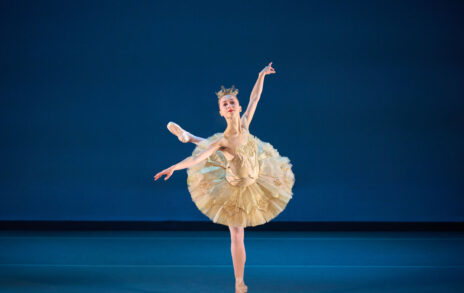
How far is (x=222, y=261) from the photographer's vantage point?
12.2 feet

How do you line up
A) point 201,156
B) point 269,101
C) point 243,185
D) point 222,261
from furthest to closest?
1. point 269,101
2. point 222,261
3. point 243,185
4. point 201,156

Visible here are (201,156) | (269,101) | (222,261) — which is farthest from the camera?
(269,101)

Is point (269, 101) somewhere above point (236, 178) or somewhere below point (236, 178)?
above

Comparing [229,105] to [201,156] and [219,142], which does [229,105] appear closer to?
[219,142]

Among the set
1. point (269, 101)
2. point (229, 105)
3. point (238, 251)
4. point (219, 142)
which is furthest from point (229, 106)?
point (269, 101)

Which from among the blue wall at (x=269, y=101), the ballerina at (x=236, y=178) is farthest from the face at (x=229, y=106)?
the blue wall at (x=269, y=101)

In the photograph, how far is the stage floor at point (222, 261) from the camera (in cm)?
304

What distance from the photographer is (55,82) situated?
4.92m

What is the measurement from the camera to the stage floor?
3.04 meters

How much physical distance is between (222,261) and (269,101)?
1745 millimetres

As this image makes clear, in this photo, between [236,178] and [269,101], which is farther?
[269,101]

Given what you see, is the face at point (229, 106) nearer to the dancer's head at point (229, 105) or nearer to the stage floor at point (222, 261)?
the dancer's head at point (229, 105)

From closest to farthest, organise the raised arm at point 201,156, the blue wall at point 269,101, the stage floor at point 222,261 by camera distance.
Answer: the raised arm at point 201,156 < the stage floor at point 222,261 < the blue wall at point 269,101

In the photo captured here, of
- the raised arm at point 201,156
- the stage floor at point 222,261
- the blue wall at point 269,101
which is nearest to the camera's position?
the raised arm at point 201,156
